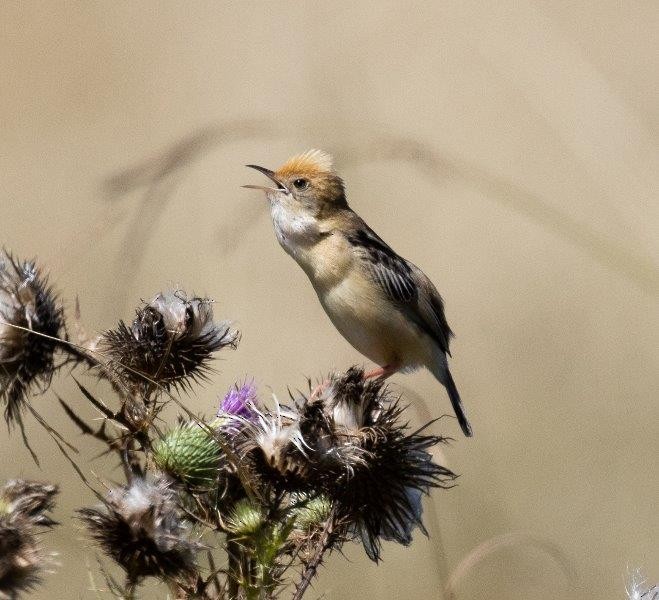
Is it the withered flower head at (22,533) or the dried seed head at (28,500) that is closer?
the withered flower head at (22,533)

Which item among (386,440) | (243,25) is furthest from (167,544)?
(243,25)

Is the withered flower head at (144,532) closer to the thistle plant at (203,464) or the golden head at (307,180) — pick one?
the thistle plant at (203,464)

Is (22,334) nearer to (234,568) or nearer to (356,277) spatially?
(234,568)

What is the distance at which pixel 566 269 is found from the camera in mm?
10594

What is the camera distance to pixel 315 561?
11.3 ft

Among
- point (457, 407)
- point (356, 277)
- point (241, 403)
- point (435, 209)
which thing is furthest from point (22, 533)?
point (435, 209)

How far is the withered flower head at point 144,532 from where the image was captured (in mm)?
3420

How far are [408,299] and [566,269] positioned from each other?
4.83 metres

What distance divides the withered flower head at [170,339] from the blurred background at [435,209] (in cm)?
188

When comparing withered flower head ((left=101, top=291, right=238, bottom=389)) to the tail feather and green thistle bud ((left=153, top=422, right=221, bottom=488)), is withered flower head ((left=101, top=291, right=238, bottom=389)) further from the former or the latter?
the tail feather

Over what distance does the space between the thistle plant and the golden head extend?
1945 mm

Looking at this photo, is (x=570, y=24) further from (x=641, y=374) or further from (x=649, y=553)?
(x=649, y=553)

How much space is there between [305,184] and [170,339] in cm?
230

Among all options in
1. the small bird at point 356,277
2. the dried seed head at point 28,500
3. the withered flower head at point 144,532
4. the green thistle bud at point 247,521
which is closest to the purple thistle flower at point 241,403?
the green thistle bud at point 247,521
